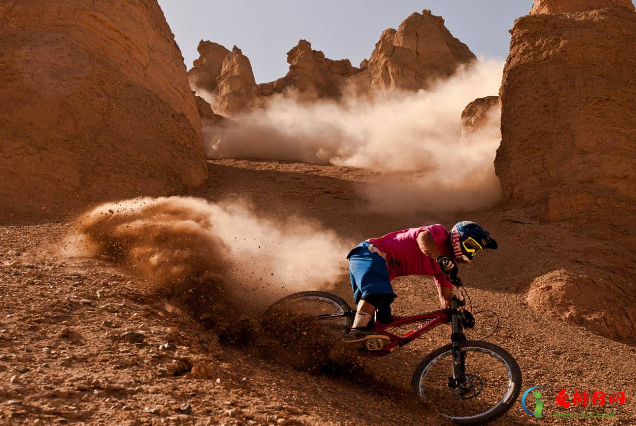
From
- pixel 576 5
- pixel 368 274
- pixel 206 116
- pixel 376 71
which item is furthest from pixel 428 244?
pixel 376 71

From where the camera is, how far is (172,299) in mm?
4555

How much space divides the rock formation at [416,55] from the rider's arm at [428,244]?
20.7 meters

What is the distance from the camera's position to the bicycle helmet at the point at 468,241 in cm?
387

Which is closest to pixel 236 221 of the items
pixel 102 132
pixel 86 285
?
pixel 102 132

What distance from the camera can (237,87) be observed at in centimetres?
2470

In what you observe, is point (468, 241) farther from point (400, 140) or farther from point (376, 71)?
point (376, 71)

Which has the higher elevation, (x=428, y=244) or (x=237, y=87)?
(x=237, y=87)

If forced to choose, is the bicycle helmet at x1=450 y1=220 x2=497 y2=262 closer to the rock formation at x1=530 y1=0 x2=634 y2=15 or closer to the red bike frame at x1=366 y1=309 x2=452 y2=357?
the red bike frame at x1=366 y1=309 x2=452 y2=357

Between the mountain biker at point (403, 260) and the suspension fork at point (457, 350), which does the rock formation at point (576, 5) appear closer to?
the mountain biker at point (403, 260)

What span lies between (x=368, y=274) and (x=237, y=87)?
2223cm

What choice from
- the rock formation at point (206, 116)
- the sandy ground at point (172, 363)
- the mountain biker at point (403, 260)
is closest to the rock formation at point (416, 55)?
the rock formation at point (206, 116)

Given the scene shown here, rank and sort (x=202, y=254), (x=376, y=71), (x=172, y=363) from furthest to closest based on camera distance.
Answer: (x=376, y=71) < (x=202, y=254) < (x=172, y=363)

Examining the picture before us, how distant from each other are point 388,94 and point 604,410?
68.8 ft

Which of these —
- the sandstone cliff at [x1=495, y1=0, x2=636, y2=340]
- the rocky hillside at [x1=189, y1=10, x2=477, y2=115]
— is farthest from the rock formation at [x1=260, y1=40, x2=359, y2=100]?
the sandstone cliff at [x1=495, y1=0, x2=636, y2=340]
